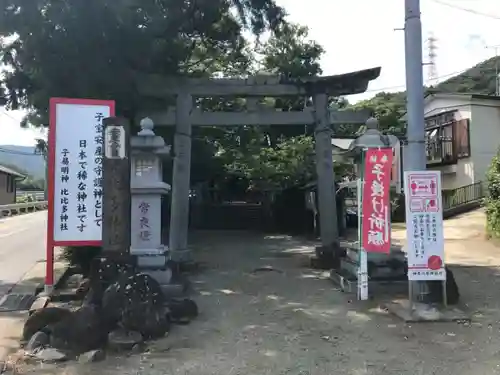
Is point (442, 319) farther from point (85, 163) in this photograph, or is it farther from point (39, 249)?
point (39, 249)

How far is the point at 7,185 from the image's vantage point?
148ft

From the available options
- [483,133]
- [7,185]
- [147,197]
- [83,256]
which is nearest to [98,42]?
[147,197]

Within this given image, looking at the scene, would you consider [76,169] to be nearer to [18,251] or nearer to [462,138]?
[18,251]

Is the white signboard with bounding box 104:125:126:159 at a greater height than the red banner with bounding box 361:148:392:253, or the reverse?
the white signboard with bounding box 104:125:126:159

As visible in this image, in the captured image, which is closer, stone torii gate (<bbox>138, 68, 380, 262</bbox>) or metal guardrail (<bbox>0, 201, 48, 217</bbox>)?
stone torii gate (<bbox>138, 68, 380, 262</bbox>)

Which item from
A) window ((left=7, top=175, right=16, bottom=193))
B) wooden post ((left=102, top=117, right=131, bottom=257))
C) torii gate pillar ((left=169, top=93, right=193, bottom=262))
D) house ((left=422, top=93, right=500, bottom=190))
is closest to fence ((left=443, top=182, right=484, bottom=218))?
house ((left=422, top=93, right=500, bottom=190))

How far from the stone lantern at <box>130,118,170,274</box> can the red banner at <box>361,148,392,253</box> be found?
3.44 metres

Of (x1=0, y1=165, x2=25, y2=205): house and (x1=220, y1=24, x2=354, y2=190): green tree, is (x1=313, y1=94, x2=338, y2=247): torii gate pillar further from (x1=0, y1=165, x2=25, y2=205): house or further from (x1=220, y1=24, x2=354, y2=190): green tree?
(x1=0, y1=165, x2=25, y2=205): house

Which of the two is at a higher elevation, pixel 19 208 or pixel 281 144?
pixel 281 144

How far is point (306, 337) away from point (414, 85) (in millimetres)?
4051

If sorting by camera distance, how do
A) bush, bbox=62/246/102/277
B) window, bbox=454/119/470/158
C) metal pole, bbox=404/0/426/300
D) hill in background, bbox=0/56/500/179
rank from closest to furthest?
metal pole, bbox=404/0/426/300
bush, bbox=62/246/102/277
window, bbox=454/119/470/158
hill in background, bbox=0/56/500/179

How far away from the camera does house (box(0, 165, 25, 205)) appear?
43438 mm

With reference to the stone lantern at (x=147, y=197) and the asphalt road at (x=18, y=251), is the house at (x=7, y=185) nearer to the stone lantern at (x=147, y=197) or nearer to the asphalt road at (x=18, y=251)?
the asphalt road at (x=18, y=251)

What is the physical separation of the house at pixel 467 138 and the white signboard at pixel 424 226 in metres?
20.4
